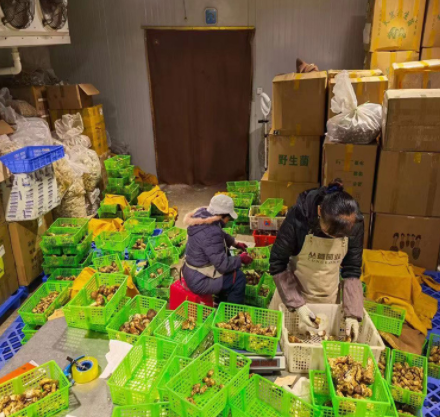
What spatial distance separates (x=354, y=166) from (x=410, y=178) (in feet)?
1.46

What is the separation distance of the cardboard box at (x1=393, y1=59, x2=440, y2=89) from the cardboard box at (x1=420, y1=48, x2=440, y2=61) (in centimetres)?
49

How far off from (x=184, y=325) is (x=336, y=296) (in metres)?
0.90

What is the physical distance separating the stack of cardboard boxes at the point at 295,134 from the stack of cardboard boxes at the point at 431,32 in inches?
44.7

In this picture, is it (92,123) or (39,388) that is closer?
(39,388)

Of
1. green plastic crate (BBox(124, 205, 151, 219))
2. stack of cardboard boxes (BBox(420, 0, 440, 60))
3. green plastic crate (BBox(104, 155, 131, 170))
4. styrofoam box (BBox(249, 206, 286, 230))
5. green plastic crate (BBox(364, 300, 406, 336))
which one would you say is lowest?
green plastic crate (BBox(364, 300, 406, 336))

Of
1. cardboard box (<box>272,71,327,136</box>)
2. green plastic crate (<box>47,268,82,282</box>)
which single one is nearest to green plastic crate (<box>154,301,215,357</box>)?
green plastic crate (<box>47,268,82,282</box>)

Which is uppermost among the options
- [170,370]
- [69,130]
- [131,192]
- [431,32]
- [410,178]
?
[431,32]

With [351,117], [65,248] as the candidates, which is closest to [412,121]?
[351,117]

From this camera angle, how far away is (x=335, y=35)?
17.3 ft

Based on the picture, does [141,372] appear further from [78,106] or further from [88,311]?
[78,106]

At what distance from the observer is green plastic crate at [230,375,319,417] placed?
5.32ft

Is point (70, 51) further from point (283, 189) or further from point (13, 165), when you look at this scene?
point (283, 189)

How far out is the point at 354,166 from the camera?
3.39m

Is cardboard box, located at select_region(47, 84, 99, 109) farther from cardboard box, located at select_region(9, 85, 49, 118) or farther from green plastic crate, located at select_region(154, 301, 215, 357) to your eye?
green plastic crate, located at select_region(154, 301, 215, 357)
